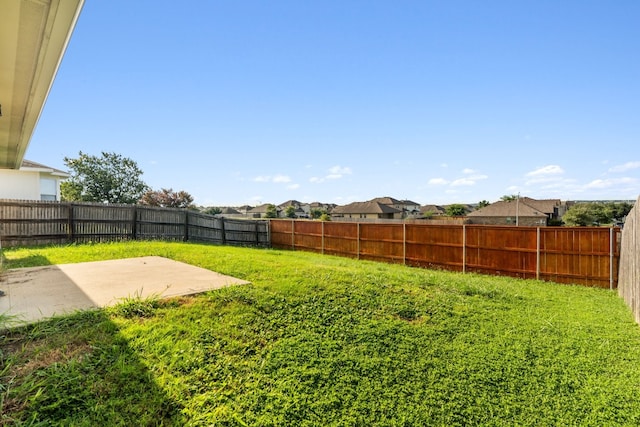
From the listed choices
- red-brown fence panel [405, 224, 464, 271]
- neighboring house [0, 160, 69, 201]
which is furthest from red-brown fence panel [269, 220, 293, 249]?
neighboring house [0, 160, 69, 201]

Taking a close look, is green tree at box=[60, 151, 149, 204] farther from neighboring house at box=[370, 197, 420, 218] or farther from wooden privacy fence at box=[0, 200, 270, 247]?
neighboring house at box=[370, 197, 420, 218]

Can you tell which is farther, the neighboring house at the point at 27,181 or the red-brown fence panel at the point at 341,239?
the red-brown fence panel at the point at 341,239

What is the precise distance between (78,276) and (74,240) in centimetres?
721

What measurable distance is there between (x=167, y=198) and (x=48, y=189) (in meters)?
20.7

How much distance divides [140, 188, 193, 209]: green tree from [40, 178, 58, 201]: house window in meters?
18.4

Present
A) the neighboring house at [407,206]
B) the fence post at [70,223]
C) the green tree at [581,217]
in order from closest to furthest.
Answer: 1. the fence post at [70,223]
2. the green tree at [581,217]
3. the neighboring house at [407,206]

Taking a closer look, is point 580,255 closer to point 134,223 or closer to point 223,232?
point 223,232

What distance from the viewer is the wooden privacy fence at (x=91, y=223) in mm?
9602

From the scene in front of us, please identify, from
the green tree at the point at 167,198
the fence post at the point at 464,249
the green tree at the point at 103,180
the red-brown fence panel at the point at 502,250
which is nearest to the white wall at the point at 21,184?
the green tree at the point at 103,180

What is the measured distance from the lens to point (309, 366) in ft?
8.64

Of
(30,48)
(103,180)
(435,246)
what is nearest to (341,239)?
(435,246)

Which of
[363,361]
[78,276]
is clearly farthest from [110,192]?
[363,361]

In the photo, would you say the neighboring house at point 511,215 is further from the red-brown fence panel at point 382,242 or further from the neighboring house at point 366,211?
the red-brown fence panel at point 382,242

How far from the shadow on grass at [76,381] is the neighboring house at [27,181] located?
14.9 meters
